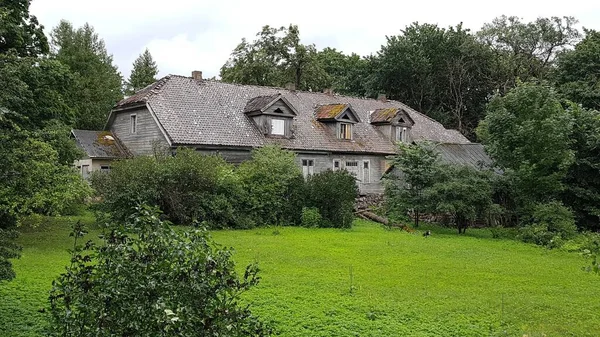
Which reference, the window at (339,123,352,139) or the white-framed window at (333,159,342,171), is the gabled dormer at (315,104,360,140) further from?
the white-framed window at (333,159,342,171)

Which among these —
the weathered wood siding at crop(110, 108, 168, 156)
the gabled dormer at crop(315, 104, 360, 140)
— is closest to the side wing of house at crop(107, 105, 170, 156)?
the weathered wood siding at crop(110, 108, 168, 156)

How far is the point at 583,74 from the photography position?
41.0 m

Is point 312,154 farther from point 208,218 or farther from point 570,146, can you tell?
point 570,146

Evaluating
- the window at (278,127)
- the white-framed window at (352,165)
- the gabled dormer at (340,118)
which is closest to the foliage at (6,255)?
the window at (278,127)

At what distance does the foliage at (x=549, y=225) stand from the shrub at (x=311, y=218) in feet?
28.3

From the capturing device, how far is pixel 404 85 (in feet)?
180

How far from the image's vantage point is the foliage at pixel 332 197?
24344 millimetres

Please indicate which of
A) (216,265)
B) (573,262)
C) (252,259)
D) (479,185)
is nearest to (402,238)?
(479,185)

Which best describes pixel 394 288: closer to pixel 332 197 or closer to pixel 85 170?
pixel 332 197

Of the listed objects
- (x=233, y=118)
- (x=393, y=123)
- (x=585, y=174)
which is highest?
(x=393, y=123)

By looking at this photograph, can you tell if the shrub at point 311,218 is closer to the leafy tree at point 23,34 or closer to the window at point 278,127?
the window at point 278,127

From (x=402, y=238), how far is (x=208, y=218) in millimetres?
8004

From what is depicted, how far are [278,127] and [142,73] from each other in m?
38.8

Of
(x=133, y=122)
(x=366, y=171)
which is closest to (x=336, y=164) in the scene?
(x=366, y=171)
